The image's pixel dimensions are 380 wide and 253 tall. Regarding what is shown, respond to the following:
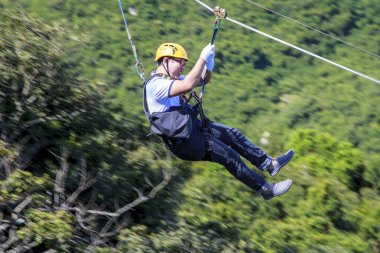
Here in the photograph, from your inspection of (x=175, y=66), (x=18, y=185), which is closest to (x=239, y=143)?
(x=175, y=66)

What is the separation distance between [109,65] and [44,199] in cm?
814

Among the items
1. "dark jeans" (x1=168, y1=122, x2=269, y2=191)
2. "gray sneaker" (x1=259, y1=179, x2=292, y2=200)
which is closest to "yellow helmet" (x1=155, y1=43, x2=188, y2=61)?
"dark jeans" (x1=168, y1=122, x2=269, y2=191)

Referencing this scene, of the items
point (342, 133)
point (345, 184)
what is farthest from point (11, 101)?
point (342, 133)

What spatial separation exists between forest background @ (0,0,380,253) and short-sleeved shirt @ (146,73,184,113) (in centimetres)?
→ 153

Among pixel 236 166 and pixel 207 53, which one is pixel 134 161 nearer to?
pixel 236 166

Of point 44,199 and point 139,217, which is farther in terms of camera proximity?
point 139,217

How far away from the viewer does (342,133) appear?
16.5 meters

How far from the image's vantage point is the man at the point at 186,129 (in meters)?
7.22

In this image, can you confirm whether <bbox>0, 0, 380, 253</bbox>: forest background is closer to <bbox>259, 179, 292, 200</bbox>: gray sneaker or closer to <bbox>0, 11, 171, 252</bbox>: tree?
<bbox>0, 11, 171, 252</bbox>: tree

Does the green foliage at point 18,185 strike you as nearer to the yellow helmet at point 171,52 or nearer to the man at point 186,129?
the man at point 186,129

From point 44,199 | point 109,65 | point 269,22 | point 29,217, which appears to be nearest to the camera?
point 29,217

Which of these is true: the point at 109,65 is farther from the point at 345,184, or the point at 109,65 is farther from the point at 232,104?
the point at 345,184

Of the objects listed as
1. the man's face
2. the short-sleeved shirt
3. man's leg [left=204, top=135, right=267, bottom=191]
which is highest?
the man's face

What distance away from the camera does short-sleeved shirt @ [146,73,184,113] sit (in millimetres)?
7118
